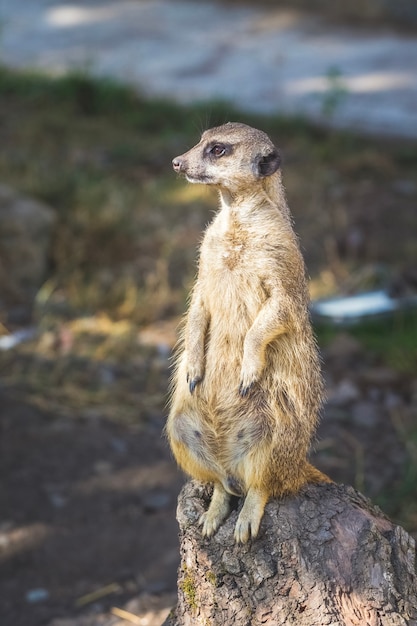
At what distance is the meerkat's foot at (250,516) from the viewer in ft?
8.72

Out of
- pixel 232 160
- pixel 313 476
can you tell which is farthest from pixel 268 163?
pixel 313 476

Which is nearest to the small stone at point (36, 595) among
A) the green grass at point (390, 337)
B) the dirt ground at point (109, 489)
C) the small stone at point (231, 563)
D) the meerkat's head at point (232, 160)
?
the dirt ground at point (109, 489)

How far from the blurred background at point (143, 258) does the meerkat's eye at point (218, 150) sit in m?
0.51

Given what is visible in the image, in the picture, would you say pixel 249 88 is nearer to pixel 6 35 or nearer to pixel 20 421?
pixel 6 35

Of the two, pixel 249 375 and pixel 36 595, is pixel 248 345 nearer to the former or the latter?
pixel 249 375

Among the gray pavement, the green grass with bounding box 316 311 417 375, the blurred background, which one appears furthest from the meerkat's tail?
the gray pavement

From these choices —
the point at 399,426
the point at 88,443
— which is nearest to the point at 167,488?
the point at 88,443

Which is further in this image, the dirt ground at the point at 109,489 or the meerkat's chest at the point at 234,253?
the dirt ground at the point at 109,489

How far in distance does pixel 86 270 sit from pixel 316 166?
2.43 metres

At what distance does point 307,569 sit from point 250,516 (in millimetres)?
201

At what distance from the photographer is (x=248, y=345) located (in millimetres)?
2646

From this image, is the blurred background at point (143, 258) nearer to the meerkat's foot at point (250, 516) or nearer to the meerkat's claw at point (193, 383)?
the meerkat's claw at point (193, 383)

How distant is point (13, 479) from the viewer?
466 cm

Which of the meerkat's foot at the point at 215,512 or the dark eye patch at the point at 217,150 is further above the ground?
the dark eye patch at the point at 217,150
